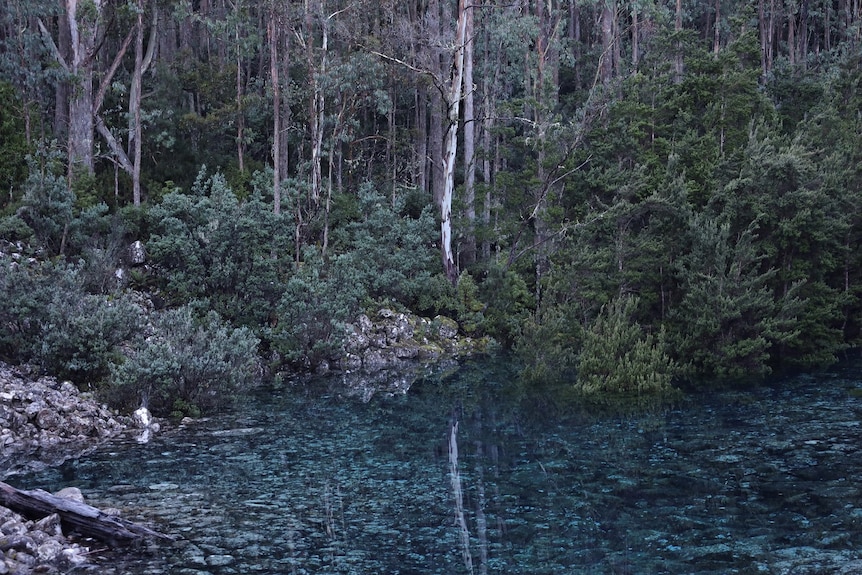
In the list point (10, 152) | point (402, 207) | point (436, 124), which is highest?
point (436, 124)

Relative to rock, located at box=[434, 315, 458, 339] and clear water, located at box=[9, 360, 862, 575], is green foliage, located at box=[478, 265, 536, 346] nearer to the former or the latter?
rock, located at box=[434, 315, 458, 339]

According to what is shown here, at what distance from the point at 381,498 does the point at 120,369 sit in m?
5.56

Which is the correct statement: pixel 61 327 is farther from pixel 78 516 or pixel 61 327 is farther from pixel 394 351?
pixel 394 351

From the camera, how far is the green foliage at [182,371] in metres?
13.5

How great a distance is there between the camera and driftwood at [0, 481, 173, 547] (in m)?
8.09

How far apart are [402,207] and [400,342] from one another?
6.15m

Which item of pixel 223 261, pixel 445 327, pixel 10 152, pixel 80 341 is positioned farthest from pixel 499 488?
pixel 10 152

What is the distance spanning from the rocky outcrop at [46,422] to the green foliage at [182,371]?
0.60 metres

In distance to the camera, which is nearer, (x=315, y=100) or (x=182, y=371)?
(x=182, y=371)

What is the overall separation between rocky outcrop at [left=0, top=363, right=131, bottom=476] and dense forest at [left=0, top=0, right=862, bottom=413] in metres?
0.62

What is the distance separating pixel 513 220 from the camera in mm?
27141

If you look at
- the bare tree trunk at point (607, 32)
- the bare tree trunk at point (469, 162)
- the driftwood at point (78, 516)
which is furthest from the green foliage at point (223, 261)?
the bare tree trunk at point (607, 32)

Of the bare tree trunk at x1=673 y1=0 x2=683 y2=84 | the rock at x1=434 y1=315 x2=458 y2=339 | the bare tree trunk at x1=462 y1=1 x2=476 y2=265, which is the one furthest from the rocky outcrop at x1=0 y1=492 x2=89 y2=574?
the bare tree trunk at x1=673 y1=0 x2=683 y2=84

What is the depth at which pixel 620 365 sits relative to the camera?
17.0 m
